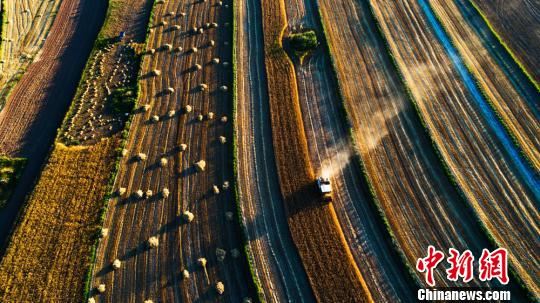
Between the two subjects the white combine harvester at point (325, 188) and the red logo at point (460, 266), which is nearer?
the red logo at point (460, 266)

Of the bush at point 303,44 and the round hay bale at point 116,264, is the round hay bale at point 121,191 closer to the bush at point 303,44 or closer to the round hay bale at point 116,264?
the round hay bale at point 116,264

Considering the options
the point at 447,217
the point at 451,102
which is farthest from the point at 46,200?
the point at 451,102

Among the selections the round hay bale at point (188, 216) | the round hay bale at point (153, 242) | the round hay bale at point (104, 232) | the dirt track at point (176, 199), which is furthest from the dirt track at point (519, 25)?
the round hay bale at point (104, 232)

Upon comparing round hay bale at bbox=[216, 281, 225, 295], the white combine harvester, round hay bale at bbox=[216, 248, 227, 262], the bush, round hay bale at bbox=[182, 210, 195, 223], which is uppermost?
the bush

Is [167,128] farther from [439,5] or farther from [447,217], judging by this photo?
[439,5]

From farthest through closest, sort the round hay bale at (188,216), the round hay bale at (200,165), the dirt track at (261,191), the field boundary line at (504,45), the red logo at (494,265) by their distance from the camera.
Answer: the field boundary line at (504,45) < the round hay bale at (200,165) < the round hay bale at (188,216) < the dirt track at (261,191) < the red logo at (494,265)

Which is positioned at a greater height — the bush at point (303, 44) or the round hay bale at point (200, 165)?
the bush at point (303, 44)

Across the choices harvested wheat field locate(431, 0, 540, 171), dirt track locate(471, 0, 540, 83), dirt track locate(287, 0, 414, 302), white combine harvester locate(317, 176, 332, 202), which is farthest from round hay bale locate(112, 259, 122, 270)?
dirt track locate(471, 0, 540, 83)

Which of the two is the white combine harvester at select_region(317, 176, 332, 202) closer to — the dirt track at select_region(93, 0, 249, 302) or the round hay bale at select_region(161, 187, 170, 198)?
the dirt track at select_region(93, 0, 249, 302)
